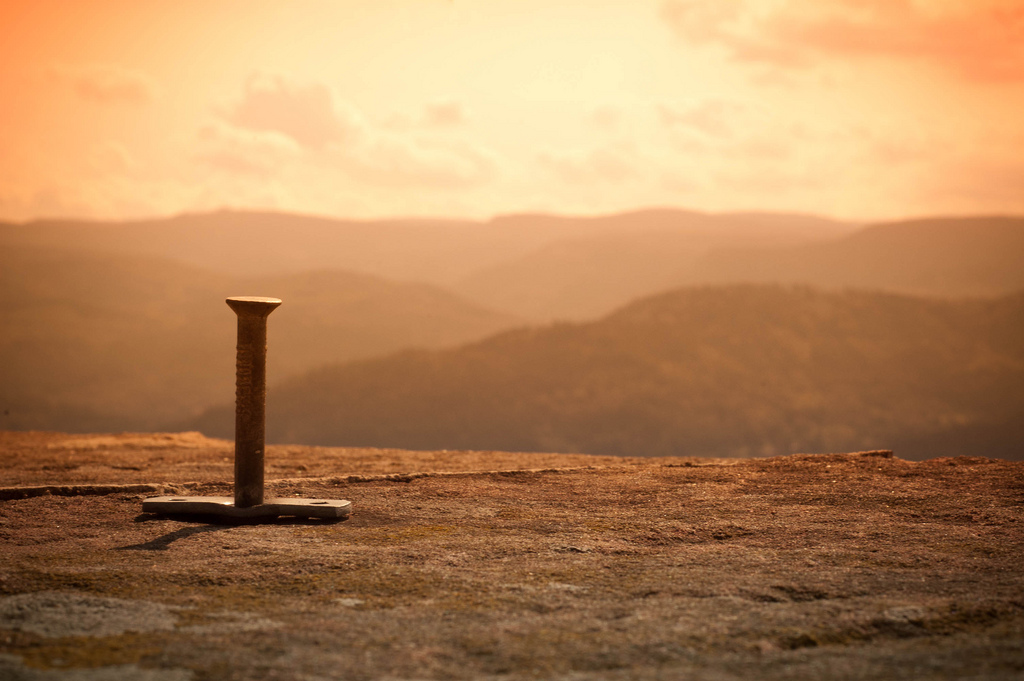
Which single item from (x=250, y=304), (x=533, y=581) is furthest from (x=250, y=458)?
(x=533, y=581)

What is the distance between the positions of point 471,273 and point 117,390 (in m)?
44.7

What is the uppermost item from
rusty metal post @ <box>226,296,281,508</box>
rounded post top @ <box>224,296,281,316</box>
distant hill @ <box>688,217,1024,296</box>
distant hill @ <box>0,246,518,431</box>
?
distant hill @ <box>688,217,1024,296</box>

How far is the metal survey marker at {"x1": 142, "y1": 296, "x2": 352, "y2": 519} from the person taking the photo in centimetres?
618

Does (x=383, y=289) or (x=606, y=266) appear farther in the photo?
(x=606, y=266)

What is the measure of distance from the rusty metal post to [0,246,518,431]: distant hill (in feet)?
144

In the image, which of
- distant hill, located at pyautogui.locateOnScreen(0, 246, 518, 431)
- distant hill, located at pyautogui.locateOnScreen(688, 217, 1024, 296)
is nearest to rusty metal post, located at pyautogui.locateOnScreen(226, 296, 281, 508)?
distant hill, located at pyautogui.locateOnScreen(0, 246, 518, 431)

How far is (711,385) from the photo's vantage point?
3825 centimetres

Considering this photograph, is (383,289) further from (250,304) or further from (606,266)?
(250,304)

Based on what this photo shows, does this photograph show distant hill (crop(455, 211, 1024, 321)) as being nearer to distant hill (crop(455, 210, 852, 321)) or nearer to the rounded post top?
distant hill (crop(455, 210, 852, 321))

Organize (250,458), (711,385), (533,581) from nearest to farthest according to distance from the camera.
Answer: (533,581) < (250,458) < (711,385)

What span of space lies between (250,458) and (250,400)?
434 millimetres

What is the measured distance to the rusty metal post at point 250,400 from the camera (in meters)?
6.20

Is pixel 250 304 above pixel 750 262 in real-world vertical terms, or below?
below

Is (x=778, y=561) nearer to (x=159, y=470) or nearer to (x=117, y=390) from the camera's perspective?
(x=159, y=470)
